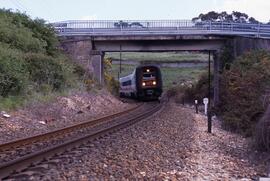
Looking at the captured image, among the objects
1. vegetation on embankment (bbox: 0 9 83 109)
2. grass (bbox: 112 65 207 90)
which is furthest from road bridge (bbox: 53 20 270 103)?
grass (bbox: 112 65 207 90)

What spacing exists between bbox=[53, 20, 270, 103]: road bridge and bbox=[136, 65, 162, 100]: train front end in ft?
8.16

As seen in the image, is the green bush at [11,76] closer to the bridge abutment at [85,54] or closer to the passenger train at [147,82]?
the bridge abutment at [85,54]

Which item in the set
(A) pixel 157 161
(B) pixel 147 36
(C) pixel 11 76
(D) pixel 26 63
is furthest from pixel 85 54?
(A) pixel 157 161

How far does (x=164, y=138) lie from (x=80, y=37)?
38.7m

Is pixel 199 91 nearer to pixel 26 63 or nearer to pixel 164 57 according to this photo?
pixel 26 63

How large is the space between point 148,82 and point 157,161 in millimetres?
47479

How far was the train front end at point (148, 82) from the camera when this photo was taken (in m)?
60.3

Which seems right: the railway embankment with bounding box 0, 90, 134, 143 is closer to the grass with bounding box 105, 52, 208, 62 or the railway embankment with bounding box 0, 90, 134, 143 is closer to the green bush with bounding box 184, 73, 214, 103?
the green bush with bounding box 184, 73, 214, 103

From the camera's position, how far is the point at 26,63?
30.6 meters

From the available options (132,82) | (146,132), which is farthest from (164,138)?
(132,82)

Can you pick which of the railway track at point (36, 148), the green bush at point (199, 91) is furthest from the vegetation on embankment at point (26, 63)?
the green bush at point (199, 91)

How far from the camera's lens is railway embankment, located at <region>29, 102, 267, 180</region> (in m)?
11.1

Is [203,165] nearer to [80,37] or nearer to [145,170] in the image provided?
[145,170]

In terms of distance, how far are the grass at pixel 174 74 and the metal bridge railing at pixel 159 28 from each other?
54163 millimetres
